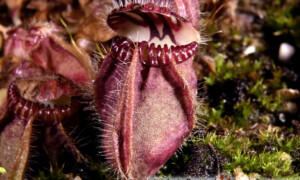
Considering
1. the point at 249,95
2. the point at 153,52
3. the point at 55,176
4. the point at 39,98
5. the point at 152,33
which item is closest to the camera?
the point at 153,52

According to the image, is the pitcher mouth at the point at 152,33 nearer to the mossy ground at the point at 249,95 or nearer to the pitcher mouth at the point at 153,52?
the pitcher mouth at the point at 153,52

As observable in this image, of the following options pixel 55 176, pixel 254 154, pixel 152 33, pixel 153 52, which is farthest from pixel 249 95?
pixel 55 176

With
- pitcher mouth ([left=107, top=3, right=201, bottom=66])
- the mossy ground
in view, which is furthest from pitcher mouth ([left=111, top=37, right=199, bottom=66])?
the mossy ground

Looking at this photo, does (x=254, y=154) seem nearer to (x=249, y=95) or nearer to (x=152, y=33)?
(x=249, y=95)

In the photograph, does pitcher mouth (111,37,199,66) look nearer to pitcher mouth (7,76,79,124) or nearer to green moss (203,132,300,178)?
pitcher mouth (7,76,79,124)

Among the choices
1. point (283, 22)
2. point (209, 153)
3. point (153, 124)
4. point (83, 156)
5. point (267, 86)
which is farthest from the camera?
point (283, 22)

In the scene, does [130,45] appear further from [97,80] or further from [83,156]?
[83,156]

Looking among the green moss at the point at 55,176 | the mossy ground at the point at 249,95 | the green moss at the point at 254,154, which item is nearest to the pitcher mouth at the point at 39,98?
the green moss at the point at 55,176

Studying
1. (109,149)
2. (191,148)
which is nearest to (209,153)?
(191,148)
